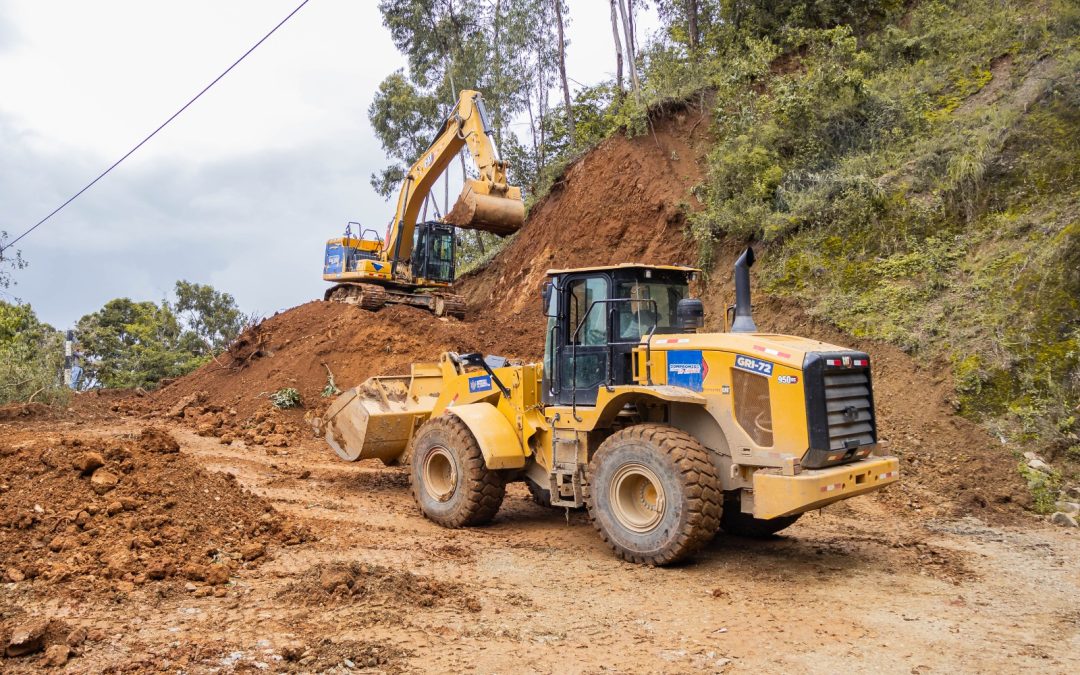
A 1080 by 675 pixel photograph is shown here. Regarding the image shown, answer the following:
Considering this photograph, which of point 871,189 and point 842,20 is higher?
point 842,20

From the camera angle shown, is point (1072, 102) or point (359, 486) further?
point (1072, 102)

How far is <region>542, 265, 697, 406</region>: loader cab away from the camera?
24.2 ft

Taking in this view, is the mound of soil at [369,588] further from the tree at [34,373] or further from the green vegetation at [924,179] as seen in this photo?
the tree at [34,373]

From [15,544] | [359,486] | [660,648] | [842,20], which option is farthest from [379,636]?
[842,20]

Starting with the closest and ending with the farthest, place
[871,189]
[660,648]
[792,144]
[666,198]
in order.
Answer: [660,648] → [871,189] → [792,144] → [666,198]

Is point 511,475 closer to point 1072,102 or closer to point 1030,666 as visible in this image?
point 1030,666

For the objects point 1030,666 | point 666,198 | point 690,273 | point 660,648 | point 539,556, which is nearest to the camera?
point 1030,666

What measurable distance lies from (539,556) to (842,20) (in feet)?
54.5

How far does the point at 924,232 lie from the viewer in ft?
42.2

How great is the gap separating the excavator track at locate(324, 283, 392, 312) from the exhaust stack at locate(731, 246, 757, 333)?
13.1 m

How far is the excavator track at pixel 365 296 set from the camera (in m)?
19.1

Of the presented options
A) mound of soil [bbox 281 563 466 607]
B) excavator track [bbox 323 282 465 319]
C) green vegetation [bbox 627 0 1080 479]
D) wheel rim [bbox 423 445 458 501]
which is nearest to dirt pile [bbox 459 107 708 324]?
green vegetation [bbox 627 0 1080 479]

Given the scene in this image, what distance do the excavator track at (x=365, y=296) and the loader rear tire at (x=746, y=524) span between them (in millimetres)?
12940

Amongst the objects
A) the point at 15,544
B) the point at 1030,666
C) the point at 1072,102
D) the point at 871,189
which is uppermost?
the point at 1072,102
